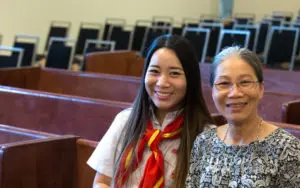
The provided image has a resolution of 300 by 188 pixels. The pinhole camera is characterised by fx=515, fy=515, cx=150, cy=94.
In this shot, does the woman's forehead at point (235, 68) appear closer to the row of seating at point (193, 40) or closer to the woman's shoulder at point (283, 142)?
the woman's shoulder at point (283, 142)

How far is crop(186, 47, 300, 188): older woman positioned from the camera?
1225mm

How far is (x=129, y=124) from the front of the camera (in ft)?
5.47

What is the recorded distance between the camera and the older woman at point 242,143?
1225 millimetres

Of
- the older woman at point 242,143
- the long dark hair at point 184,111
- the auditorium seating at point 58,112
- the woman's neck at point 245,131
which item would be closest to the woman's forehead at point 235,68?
the older woman at point 242,143

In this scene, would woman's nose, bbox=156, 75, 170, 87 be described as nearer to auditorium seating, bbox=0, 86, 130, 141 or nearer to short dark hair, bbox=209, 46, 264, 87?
short dark hair, bbox=209, 46, 264, 87

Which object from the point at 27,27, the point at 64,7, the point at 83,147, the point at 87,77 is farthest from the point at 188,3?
the point at 83,147

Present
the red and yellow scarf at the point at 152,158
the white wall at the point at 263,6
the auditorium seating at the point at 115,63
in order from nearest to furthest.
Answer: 1. the red and yellow scarf at the point at 152,158
2. the auditorium seating at the point at 115,63
3. the white wall at the point at 263,6

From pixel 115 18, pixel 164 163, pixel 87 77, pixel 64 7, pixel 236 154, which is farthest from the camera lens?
pixel 115 18

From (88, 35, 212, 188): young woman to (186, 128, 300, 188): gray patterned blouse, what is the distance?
0.22 meters

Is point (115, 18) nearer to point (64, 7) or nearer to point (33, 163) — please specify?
point (64, 7)

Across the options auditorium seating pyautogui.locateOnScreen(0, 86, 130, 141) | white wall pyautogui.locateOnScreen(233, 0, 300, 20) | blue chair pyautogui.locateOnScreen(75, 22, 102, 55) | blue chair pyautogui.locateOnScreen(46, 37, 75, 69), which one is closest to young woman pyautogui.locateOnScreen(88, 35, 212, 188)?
auditorium seating pyautogui.locateOnScreen(0, 86, 130, 141)

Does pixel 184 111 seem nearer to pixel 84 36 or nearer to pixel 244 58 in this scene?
pixel 244 58

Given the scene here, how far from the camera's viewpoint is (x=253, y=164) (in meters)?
1.25

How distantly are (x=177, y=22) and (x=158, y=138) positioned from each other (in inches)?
349
